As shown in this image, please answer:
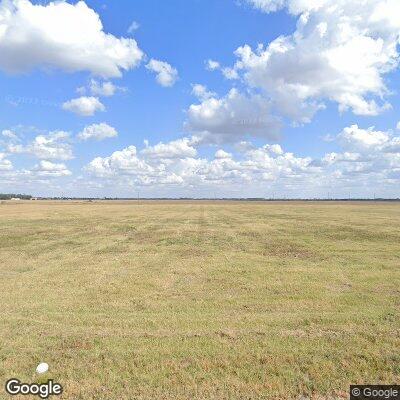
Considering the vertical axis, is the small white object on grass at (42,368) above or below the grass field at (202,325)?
above

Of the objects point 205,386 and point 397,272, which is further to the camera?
point 397,272

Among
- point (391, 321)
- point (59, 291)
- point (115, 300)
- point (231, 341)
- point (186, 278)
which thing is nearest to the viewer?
point (231, 341)

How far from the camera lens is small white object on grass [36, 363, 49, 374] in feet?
28.8

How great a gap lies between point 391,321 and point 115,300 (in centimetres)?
901

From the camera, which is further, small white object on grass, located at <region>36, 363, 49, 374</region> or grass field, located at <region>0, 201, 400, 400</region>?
small white object on grass, located at <region>36, 363, 49, 374</region>

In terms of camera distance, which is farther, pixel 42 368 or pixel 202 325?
pixel 202 325

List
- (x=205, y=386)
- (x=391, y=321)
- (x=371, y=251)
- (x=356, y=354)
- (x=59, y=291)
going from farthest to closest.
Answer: (x=371, y=251) < (x=59, y=291) < (x=391, y=321) < (x=356, y=354) < (x=205, y=386)

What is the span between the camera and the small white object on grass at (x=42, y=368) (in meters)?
8.79

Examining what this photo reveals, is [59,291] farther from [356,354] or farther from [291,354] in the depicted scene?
[356,354]

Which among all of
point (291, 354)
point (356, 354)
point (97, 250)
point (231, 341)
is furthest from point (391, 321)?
point (97, 250)

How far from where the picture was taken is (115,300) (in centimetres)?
1480

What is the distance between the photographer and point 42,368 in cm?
884

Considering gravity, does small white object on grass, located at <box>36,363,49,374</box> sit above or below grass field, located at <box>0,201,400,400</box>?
above

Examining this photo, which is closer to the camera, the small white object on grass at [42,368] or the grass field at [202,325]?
the grass field at [202,325]
